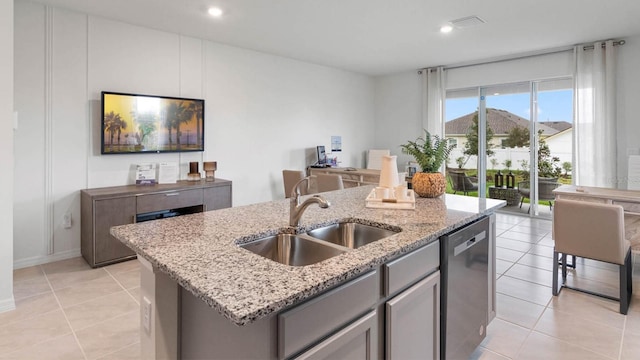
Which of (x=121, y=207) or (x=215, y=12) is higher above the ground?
(x=215, y=12)

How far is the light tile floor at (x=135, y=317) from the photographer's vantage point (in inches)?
85.7

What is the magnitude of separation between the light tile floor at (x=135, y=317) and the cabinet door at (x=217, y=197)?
3.45ft

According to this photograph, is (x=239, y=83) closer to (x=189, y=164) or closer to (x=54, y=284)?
(x=189, y=164)

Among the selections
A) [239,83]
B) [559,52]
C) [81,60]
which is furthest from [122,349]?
[559,52]

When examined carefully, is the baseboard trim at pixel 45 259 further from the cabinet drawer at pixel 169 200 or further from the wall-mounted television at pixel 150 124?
the wall-mounted television at pixel 150 124

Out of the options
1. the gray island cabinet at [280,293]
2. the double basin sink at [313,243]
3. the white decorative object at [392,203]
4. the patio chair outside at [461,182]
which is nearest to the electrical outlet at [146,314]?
the gray island cabinet at [280,293]

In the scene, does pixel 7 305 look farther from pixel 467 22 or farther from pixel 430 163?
pixel 467 22

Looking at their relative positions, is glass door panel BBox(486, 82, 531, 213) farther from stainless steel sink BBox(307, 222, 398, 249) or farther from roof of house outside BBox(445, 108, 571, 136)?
stainless steel sink BBox(307, 222, 398, 249)

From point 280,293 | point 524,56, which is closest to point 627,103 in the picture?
point 524,56

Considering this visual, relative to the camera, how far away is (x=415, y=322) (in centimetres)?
152

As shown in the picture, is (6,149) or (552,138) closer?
(6,149)

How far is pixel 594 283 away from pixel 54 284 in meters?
4.97

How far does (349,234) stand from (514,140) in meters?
5.36

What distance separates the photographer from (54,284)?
10.2 feet
